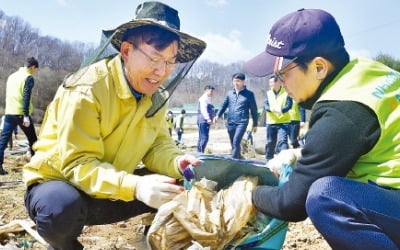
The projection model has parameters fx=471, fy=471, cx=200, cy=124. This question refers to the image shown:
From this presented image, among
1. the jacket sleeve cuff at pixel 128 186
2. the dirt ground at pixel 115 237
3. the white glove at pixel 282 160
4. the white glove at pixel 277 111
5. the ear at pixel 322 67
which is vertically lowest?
the white glove at pixel 277 111

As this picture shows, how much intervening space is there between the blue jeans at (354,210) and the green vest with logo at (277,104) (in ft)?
19.9

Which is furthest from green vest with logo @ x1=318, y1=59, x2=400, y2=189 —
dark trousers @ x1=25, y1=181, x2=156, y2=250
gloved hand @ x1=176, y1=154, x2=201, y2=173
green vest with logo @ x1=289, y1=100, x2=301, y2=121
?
green vest with logo @ x1=289, y1=100, x2=301, y2=121

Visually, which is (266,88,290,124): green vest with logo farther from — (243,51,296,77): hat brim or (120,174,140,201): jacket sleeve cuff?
(120,174,140,201): jacket sleeve cuff

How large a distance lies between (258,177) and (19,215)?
8.32 ft

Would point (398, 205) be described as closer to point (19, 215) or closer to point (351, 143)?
point (351, 143)

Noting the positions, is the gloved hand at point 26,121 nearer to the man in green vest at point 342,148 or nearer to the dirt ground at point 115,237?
the dirt ground at point 115,237

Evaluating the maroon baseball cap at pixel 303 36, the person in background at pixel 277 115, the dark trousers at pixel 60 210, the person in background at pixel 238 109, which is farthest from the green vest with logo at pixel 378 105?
the person in background at pixel 238 109

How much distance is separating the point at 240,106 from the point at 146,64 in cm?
599

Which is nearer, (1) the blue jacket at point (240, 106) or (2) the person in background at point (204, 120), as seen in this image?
(1) the blue jacket at point (240, 106)

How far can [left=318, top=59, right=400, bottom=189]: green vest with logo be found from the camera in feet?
5.14

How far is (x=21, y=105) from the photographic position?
6.60 m

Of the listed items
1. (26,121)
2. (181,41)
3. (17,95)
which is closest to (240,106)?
(26,121)

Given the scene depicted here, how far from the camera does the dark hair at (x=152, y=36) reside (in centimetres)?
205

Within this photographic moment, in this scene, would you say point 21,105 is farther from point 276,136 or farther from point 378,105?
point 378,105
